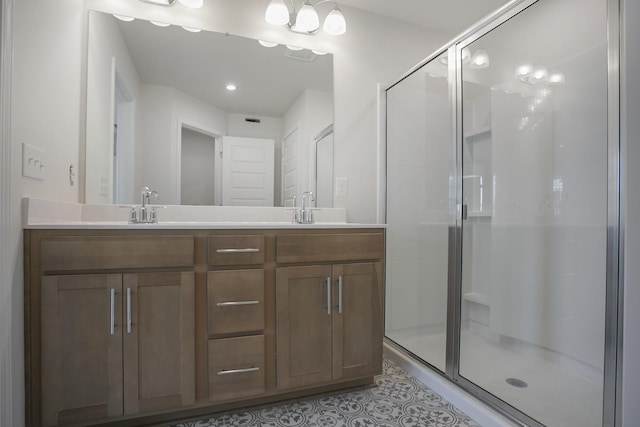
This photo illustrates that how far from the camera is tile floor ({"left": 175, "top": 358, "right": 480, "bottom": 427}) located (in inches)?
54.6

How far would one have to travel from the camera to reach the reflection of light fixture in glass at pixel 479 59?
5.85 feet

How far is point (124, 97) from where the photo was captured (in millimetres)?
1732

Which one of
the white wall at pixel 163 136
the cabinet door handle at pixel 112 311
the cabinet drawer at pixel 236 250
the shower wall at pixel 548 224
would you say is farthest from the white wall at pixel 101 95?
the shower wall at pixel 548 224

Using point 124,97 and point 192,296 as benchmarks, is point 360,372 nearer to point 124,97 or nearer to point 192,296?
point 192,296

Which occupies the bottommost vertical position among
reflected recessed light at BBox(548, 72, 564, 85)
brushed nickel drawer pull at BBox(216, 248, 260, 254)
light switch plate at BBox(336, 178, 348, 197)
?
brushed nickel drawer pull at BBox(216, 248, 260, 254)

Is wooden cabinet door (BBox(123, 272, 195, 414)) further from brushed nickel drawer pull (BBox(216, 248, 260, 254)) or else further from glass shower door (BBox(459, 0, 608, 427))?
glass shower door (BBox(459, 0, 608, 427))

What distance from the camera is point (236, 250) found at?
1377 millimetres

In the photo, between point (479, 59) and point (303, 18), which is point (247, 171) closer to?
point (303, 18)

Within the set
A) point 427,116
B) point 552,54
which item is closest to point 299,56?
point 427,116

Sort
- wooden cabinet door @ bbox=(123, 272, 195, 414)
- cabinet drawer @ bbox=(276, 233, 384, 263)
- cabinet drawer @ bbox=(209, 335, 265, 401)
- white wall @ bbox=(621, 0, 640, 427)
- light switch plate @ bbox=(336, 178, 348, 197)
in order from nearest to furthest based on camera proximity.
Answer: white wall @ bbox=(621, 0, 640, 427) < wooden cabinet door @ bbox=(123, 272, 195, 414) < cabinet drawer @ bbox=(209, 335, 265, 401) < cabinet drawer @ bbox=(276, 233, 384, 263) < light switch plate @ bbox=(336, 178, 348, 197)

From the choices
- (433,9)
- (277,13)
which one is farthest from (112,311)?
(433,9)

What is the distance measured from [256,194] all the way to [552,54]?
1.82 metres

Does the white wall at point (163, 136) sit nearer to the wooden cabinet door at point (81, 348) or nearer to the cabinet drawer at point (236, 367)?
the wooden cabinet door at point (81, 348)

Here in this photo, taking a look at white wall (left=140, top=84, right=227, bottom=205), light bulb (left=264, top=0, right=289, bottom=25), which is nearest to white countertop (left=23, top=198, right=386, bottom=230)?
white wall (left=140, top=84, right=227, bottom=205)
